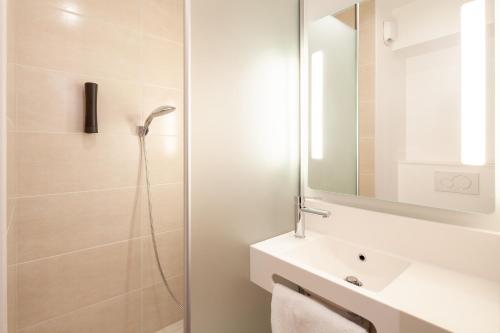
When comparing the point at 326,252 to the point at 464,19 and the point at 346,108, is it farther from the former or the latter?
the point at 464,19

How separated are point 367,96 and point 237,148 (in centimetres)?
62

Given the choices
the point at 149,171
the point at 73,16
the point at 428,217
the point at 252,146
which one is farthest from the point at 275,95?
the point at 73,16

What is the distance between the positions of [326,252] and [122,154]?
1.24m

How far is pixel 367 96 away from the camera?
1.10 metres

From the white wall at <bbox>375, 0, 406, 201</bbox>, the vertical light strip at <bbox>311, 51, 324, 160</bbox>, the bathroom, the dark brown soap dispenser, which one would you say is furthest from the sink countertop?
the dark brown soap dispenser

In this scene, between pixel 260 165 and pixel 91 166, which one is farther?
pixel 91 166

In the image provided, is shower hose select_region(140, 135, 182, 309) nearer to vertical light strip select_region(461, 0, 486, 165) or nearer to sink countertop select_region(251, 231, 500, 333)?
sink countertop select_region(251, 231, 500, 333)

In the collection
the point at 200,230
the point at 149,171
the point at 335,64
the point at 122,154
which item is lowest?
the point at 200,230

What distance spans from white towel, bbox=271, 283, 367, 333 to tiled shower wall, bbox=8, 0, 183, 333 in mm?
1041

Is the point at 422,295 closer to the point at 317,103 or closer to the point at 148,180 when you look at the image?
the point at 317,103

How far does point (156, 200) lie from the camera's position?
165cm

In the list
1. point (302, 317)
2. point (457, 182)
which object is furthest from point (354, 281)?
point (457, 182)

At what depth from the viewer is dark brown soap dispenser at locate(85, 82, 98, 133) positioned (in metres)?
1.30

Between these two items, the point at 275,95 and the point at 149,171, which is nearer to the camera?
the point at 275,95
